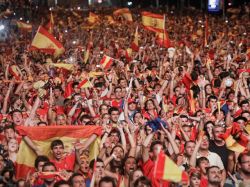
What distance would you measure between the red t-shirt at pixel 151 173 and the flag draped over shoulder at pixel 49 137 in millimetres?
781

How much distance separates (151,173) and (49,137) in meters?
1.62

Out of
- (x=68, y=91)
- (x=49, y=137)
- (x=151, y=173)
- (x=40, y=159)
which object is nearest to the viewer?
(x=151, y=173)

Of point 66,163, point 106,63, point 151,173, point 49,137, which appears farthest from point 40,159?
point 106,63

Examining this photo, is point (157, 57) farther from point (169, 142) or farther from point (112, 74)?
point (169, 142)

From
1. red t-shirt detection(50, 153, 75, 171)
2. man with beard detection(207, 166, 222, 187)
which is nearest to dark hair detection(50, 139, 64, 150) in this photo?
red t-shirt detection(50, 153, 75, 171)

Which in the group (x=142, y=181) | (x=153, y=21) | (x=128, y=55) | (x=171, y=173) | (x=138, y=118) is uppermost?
(x=153, y=21)

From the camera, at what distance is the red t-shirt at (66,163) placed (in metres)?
7.38

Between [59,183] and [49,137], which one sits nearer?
[59,183]

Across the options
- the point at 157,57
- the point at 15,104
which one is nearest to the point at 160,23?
the point at 157,57

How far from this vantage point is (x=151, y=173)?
7.12 m

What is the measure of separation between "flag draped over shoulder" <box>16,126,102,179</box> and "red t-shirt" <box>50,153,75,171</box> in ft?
0.90

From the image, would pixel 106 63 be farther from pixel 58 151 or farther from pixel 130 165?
pixel 130 165

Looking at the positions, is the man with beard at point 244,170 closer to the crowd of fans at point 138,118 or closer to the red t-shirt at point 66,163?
the crowd of fans at point 138,118

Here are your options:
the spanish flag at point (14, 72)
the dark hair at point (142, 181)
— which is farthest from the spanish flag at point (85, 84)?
the dark hair at point (142, 181)
